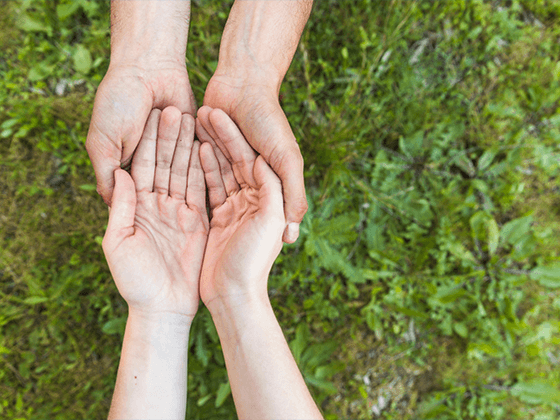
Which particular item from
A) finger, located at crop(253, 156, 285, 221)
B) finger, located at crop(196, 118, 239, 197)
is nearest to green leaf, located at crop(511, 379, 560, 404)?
finger, located at crop(253, 156, 285, 221)

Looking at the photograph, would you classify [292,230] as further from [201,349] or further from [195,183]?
[201,349]

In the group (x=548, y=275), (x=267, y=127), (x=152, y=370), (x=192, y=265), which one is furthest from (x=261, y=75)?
(x=548, y=275)

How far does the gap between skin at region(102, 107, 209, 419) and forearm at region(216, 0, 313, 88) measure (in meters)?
0.53

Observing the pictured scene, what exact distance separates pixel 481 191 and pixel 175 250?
2626mm

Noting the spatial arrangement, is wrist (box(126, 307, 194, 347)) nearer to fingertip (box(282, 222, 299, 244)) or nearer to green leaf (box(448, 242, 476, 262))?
fingertip (box(282, 222, 299, 244))

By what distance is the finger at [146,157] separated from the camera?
81.0 inches

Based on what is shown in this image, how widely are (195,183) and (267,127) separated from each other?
62cm

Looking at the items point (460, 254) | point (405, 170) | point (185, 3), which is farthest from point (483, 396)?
point (185, 3)

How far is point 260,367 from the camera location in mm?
1689

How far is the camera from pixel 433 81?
2.91 metres

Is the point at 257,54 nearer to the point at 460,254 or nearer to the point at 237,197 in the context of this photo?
the point at 237,197

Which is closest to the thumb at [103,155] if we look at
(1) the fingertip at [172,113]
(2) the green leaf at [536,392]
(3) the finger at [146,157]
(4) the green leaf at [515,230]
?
(3) the finger at [146,157]

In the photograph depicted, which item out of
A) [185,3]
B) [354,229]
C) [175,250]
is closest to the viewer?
[175,250]

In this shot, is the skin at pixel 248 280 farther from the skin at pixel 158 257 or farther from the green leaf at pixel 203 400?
the green leaf at pixel 203 400
